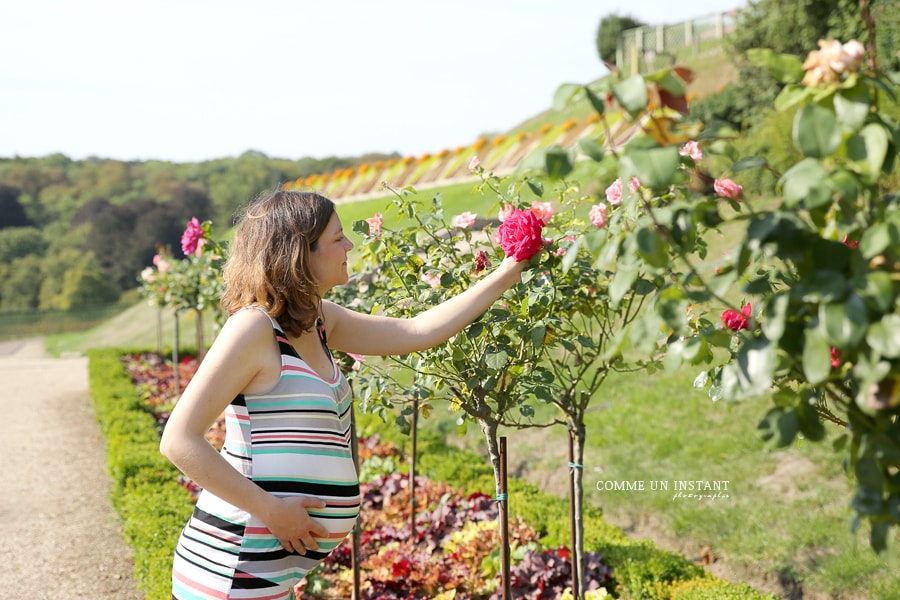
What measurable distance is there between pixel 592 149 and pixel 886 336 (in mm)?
425

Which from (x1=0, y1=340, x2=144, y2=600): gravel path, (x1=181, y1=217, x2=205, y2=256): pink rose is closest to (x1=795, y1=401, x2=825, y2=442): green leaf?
(x1=0, y1=340, x2=144, y2=600): gravel path

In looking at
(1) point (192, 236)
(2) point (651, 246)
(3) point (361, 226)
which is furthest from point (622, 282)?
(1) point (192, 236)

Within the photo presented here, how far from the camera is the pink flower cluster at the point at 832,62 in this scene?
3.34 ft

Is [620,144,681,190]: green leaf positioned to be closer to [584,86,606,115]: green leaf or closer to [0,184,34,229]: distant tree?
[584,86,606,115]: green leaf

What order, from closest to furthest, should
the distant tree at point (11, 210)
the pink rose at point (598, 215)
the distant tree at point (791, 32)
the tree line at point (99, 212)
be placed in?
the pink rose at point (598, 215) < the distant tree at point (791, 32) < the tree line at point (99, 212) < the distant tree at point (11, 210)

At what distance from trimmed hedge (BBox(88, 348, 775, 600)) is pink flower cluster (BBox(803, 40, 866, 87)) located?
97.0 inches

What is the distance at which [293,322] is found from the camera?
1.86 metres

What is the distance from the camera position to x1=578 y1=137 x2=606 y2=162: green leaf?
107 centimetres

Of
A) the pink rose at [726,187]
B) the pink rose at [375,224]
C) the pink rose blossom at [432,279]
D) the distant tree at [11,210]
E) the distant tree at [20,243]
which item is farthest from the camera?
the distant tree at [11,210]

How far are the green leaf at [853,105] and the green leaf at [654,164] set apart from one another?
0.22m

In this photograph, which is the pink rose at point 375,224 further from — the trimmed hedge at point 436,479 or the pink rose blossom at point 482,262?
the trimmed hedge at point 436,479

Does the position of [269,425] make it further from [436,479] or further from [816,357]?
[436,479]

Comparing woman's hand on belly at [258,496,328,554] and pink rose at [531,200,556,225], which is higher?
pink rose at [531,200,556,225]

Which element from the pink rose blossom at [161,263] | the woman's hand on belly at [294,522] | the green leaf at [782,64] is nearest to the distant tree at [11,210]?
the pink rose blossom at [161,263]
